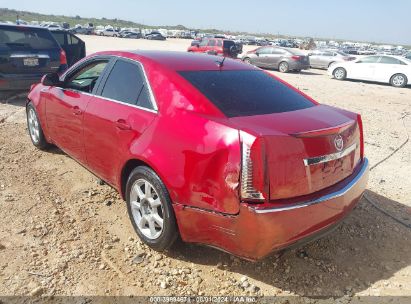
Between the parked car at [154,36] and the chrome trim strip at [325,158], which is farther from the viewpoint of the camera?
the parked car at [154,36]

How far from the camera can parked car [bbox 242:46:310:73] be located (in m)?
20.7

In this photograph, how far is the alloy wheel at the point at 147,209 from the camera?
3127 millimetres

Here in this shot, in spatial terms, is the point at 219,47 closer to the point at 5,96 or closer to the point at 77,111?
the point at 5,96

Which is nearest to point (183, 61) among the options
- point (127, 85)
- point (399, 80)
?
point (127, 85)

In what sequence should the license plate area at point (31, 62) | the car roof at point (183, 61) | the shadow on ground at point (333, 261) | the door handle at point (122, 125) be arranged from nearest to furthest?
the shadow on ground at point (333, 261), the door handle at point (122, 125), the car roof at point (183, 61), the license plate area at point (31, 62)

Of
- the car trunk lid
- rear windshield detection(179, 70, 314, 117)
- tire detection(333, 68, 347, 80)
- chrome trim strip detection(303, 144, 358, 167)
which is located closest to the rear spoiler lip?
the car trunk lid

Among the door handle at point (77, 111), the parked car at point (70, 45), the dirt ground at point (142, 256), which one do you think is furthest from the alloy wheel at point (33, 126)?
the parked car at point (70, 45)

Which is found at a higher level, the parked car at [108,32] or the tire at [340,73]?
the parked car at [108,32]

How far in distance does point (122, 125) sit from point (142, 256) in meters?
1.14

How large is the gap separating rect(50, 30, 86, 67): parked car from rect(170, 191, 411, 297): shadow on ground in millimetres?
9635

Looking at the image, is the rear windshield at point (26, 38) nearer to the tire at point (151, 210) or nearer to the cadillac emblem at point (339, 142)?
the tire at point (151, 210)

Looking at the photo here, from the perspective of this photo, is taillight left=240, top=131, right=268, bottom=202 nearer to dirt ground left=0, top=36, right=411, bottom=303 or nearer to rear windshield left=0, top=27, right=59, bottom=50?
dirt ground left=0, top=36, right=411, bottom=303

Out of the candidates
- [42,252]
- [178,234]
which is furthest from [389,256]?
[42,252]

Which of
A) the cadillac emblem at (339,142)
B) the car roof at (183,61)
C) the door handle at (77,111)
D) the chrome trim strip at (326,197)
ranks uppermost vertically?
the car roof at (183,61)
